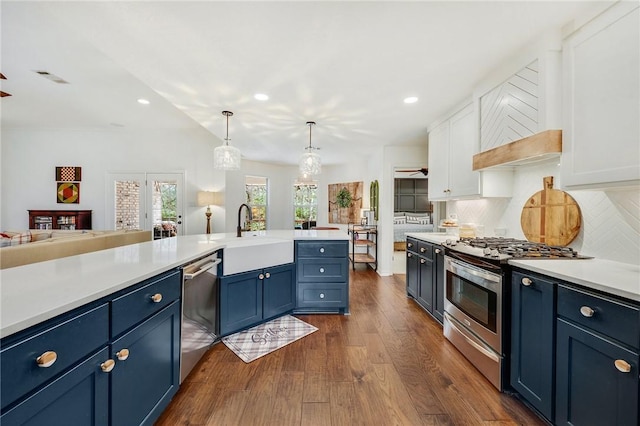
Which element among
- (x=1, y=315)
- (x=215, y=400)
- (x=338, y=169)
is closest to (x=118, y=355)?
(x=1, y=315)

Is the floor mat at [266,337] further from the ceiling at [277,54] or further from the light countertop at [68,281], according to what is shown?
the ceiling at [277,54]

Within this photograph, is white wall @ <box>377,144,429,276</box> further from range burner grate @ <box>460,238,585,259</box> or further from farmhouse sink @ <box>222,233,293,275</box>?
range burner grate @ <box>460,238,585,259</box>

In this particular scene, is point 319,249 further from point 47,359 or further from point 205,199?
point 205,199

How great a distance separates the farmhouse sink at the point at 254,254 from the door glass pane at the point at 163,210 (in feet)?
12.1

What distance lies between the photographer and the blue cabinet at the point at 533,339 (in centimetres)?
139

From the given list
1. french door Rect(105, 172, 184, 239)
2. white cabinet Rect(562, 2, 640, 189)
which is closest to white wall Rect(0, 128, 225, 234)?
french door Rect(105, 172, 184, 239)

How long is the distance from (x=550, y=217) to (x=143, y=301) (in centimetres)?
284

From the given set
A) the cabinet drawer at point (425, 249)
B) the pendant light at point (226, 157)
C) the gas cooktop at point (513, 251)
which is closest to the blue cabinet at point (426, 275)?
the cabinet drawer at point (425, 249)

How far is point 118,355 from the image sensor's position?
1.09 meters

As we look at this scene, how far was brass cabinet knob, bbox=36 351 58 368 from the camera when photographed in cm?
78

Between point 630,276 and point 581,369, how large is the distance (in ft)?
1.70

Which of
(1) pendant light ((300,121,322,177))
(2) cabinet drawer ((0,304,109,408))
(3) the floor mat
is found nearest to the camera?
(2) cabinet drawer ((0,304,109,408))

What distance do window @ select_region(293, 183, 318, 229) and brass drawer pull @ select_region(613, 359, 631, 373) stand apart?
6.43m

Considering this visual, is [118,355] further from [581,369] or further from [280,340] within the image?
[581,369]
